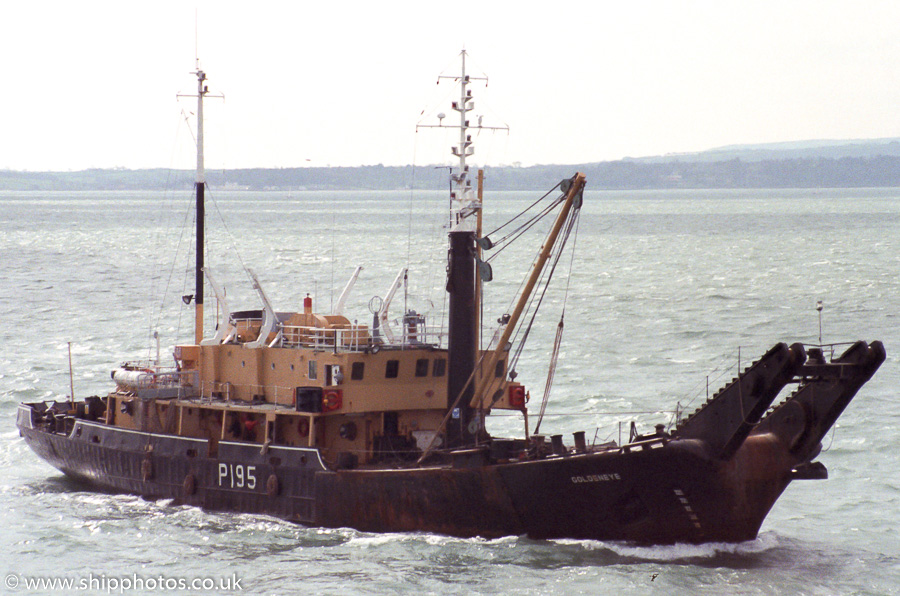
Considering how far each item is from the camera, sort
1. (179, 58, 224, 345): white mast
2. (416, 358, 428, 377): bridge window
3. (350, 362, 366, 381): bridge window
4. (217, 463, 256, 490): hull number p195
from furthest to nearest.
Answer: (179, 58, 224, 345): white mast → (416, 358, 428, 377): bridge window → (217, 463, 256, 490): hull number p195 → (350, 362, 366, 381): bridge window

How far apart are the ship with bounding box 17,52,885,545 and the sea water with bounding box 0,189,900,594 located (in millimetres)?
686

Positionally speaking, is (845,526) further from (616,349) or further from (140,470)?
(616,349)

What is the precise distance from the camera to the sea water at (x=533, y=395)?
93.2 feet

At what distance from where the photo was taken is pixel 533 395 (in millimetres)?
47062

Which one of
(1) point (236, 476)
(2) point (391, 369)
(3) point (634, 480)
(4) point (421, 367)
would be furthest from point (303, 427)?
(3) point (634, 480)

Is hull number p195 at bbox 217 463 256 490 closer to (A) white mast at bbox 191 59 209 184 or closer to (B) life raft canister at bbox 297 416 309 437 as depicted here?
(B) life raft canister at bbox 297 416 309 437

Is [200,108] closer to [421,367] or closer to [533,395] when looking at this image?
[421,367]

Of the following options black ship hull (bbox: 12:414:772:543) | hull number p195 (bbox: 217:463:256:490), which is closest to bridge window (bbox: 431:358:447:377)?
black ship hull (bbox: 12:414:772:543)

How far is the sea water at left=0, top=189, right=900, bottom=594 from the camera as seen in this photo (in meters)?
28.4

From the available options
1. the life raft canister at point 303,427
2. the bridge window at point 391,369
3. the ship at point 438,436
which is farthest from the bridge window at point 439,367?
the life raft canister at point 303,427

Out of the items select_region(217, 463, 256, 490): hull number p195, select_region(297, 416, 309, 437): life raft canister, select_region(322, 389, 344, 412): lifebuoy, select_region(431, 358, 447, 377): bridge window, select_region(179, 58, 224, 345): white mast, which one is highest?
select_region(179, 58, 224, 345): white mast

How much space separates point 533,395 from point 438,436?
15628 mm

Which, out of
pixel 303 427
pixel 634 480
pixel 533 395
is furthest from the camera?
pixel 533 395

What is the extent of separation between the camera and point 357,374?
32.5 m
